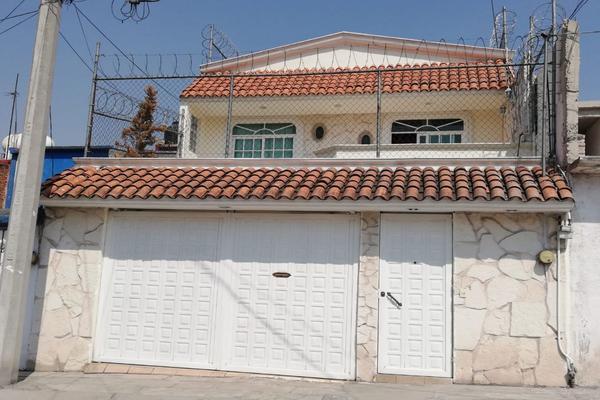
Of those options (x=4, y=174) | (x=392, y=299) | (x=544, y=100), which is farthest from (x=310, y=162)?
(x=4, y=174)

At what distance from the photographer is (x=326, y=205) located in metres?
7.62

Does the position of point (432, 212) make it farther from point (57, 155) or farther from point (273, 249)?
point (57, 155)

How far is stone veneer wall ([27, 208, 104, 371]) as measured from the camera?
826 cm

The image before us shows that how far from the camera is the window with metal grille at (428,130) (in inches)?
530

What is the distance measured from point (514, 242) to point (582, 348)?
5.30 ft

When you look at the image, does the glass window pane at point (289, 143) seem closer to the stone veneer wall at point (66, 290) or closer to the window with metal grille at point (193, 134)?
the window with metal grille at point (193, 134)

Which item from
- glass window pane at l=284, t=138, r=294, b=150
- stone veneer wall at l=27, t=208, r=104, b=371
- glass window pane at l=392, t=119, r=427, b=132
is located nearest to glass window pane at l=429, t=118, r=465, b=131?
glass window pane at l=392, t=119, r=427, b=132

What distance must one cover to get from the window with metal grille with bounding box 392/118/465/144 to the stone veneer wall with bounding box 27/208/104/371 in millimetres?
7935

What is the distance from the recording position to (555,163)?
7855mm

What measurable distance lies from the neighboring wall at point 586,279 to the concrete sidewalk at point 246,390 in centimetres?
42

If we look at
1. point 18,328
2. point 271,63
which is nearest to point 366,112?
point 271,63

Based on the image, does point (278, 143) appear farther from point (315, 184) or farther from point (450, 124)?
point (315, 184)

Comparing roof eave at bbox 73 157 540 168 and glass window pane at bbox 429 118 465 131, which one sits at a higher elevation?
glass window pane at bbox 429 118 465 131

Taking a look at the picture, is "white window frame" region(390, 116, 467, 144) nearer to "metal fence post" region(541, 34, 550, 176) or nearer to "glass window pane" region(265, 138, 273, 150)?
"glass window pane" region(265, 138, 273, 150)
